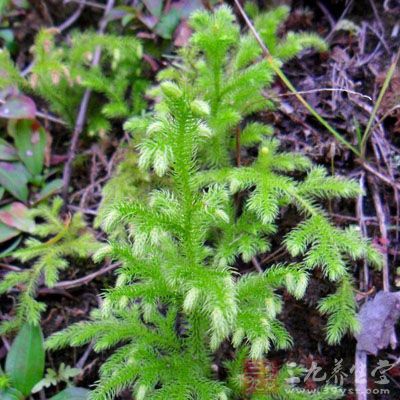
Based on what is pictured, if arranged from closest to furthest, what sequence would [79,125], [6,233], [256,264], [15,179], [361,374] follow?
[361,374]
[256,264]
[6,233]
[15,179]
[79,125]

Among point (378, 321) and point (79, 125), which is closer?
point (378, 321)

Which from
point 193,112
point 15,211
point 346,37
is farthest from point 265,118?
point 15,211

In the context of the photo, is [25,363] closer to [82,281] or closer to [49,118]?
[82,281]

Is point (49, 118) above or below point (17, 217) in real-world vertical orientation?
above

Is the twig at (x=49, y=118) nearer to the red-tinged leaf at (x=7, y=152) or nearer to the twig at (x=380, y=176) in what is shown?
the red-tinged leaf at (x=7, y=152)

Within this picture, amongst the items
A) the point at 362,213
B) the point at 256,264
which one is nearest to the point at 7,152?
the point at 256,264

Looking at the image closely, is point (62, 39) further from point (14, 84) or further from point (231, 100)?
point (231, 100)

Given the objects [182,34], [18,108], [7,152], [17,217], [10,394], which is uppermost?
[182,34]
